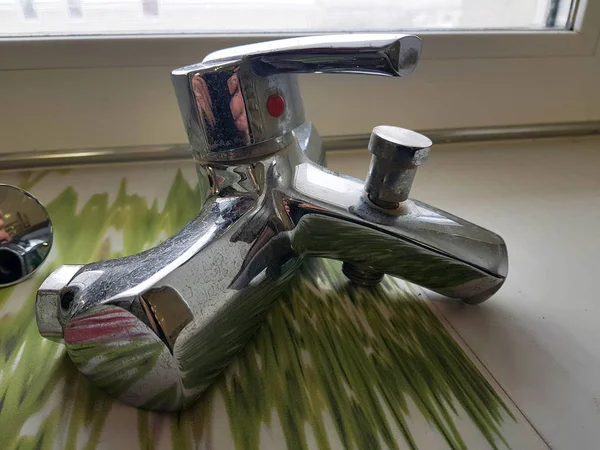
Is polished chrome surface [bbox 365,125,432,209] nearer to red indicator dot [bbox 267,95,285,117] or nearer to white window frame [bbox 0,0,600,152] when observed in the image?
red indicator dot [bbox 267,95,285,117]

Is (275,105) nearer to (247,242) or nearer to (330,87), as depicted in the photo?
(247,242)

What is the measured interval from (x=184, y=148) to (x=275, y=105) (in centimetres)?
26

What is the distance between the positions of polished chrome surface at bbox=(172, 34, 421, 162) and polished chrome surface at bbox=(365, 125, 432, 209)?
0.05 meters

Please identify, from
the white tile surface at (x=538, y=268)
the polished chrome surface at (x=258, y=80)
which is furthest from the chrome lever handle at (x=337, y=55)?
the white tile surface at (x=538, y=268)

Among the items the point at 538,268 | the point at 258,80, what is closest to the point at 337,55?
the point at 258,80

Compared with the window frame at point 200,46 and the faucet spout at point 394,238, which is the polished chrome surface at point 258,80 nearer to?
the faucet spout at point 394,238

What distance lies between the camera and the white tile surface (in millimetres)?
304

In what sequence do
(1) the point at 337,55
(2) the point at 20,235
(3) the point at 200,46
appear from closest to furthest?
1. (1) the point at 337,55
2. (2) the point at 20,235
3. (3) the point at 200,46

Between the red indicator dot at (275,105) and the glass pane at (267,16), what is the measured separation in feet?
0.79

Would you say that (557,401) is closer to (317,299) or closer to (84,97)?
(317,299)

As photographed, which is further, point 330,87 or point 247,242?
point 330,87

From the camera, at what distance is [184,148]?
0.54 meters

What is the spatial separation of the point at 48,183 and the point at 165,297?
1.03ft

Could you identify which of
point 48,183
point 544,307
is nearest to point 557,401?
point 544,307
